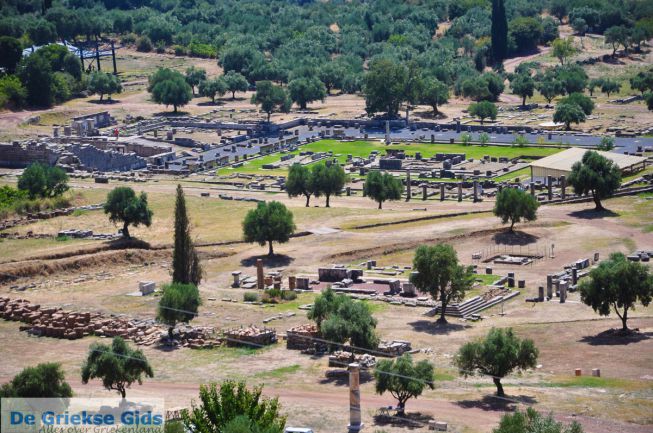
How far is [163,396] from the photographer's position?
72.7 metres

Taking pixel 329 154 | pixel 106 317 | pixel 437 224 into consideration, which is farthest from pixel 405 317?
pixel 329 154

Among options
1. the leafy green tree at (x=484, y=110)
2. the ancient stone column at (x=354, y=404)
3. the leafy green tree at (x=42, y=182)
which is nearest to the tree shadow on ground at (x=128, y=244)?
the leafy green tree at (x=42, y=182)

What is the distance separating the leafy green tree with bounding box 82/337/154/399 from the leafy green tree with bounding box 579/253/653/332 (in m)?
28.5

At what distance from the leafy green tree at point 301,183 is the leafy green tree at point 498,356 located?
59.3 meters

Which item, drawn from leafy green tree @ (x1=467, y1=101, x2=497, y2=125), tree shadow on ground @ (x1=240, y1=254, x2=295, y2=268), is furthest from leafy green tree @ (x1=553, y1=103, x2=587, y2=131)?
tree shadow on ground @ (x1=240, y1=254, x2=295, y2=268)

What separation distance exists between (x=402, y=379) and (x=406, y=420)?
2.24 m

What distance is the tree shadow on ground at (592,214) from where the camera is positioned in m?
122

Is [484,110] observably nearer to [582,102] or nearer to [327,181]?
[582,102]

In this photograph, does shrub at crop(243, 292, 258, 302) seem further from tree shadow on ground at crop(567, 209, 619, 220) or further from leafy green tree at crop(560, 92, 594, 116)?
leafy green tree at crop(560, 92, 594, 116)

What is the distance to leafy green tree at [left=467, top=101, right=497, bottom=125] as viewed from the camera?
185913 mm

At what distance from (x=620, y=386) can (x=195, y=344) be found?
2602cm

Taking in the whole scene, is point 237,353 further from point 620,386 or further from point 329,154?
point 329,154

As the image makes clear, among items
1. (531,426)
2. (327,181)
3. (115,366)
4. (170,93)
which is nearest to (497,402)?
(531,426)

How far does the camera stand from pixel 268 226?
107438 mm
